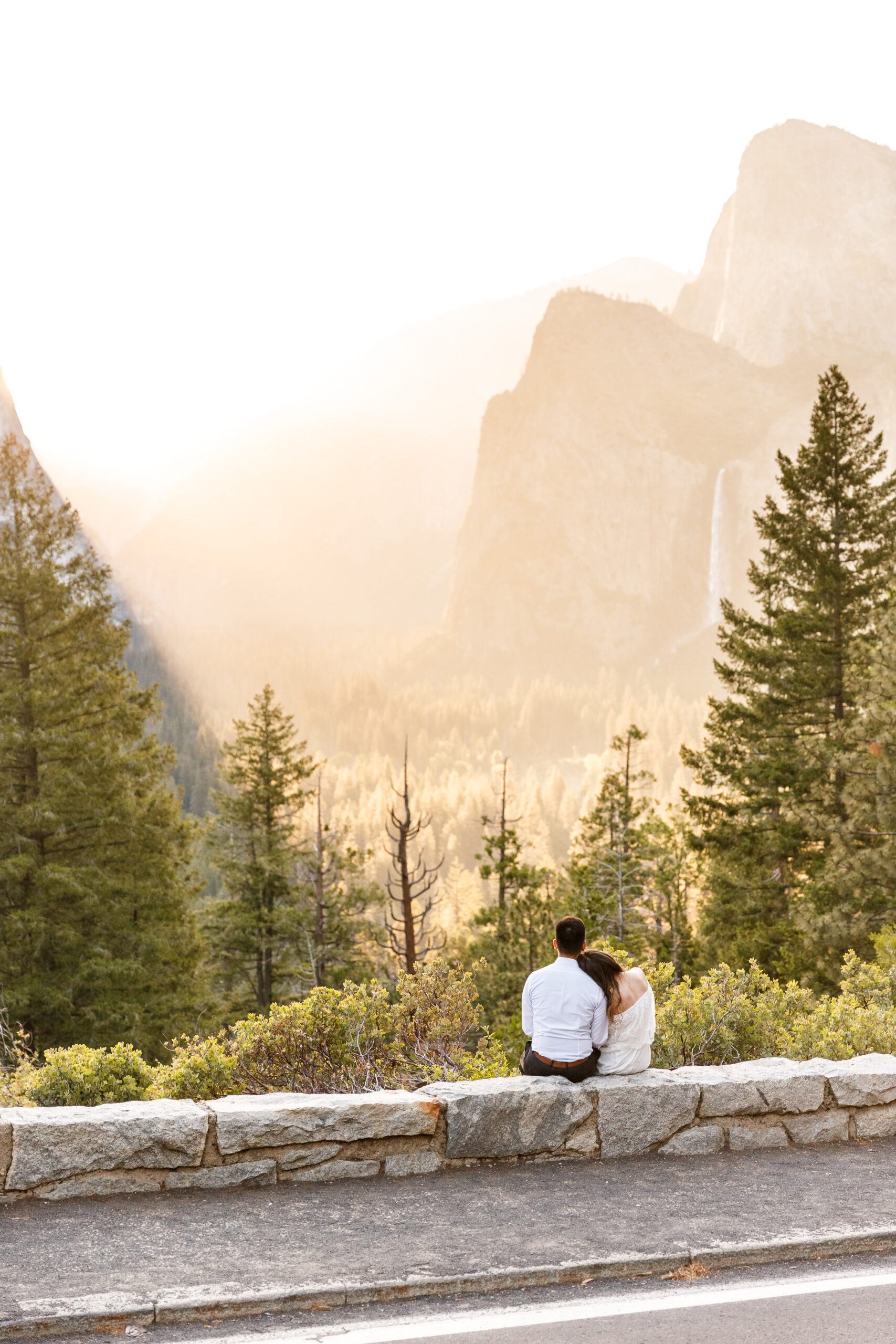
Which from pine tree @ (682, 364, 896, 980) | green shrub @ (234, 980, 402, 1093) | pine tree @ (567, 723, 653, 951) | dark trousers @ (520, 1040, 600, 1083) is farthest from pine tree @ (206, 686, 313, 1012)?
dark trousers @ (520, 1040, 600, 1083)

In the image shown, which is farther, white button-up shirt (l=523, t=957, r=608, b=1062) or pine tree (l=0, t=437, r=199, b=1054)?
pine tree (l=0, t=437, r=199, b=1054)

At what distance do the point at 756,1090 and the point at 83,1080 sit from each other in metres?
4.74

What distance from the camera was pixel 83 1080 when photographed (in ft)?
25.9

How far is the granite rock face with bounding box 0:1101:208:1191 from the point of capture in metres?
5.38

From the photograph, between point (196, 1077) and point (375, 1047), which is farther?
point (375, 1047)

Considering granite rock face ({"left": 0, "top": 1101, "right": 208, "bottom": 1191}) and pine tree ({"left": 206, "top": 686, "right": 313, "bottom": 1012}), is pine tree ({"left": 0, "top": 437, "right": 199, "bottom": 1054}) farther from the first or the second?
granite rock face ({"left": 0, "top": 1101, "right": 208, "bottom": 1191})

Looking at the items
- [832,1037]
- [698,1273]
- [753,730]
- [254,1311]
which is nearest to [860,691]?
[753,730]

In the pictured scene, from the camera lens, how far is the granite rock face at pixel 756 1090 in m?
6.57

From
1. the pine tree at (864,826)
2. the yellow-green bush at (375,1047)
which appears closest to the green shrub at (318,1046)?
the yellow-green bush at (375,1047)

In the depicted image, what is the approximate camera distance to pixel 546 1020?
6523 millimetres

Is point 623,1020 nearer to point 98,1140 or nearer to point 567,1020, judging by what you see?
point 567,1020

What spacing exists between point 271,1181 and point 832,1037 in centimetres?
536

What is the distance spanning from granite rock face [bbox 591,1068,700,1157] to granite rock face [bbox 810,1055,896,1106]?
969 mm

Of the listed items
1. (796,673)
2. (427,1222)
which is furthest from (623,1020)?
(796,673)
